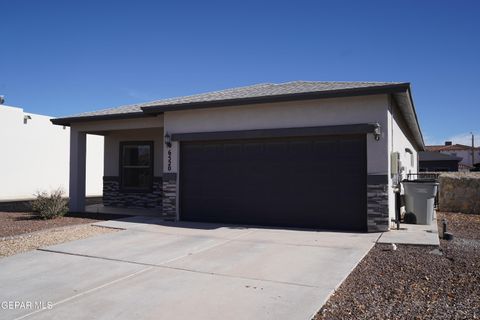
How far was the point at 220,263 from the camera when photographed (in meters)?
7.04

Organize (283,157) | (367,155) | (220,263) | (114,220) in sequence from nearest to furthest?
(220,263)
(367,155)
(283,157)
(114,220)

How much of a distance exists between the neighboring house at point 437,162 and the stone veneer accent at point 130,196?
34.9m

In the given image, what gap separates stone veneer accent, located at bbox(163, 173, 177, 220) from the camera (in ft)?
40.4

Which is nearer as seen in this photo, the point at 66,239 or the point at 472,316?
the point at 472,316

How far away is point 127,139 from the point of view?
53.9 ft

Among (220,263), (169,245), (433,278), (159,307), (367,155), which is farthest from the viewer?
(367,155)

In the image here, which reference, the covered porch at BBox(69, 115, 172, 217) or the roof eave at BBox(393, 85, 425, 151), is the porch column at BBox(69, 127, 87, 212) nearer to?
the covered porch at BBox(69, 115, 172, 217)

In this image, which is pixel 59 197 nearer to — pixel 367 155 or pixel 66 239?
pixel 66 239

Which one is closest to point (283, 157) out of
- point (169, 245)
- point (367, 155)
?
point (367, 155)

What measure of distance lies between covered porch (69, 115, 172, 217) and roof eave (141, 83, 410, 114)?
321 centimetres

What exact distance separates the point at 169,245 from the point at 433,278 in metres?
4.98

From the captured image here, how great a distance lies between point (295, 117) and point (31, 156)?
18313 mm

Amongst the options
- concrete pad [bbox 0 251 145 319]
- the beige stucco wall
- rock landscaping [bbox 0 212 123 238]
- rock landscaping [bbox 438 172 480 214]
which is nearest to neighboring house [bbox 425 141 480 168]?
rock landscaping [bbox 438 172 480 214]

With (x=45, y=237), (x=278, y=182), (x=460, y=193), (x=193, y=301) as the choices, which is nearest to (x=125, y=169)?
(x=45, y=237)
